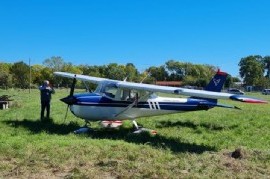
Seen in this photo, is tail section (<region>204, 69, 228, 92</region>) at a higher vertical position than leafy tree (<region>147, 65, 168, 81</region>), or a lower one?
lower

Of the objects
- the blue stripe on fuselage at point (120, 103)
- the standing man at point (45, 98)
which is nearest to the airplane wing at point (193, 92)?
the blue stripe on fuselage at point (120, 103)

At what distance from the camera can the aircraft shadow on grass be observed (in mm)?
12961

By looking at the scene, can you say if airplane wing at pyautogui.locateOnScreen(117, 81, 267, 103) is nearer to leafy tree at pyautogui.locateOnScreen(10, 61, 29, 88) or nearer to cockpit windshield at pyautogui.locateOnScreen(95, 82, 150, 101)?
cockpit windshield at pyautogui.locateOnScreen(95, 82, 150, 101)

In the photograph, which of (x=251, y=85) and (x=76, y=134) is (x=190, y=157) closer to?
(x=76, y=134)

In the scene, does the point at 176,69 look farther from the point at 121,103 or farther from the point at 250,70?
the point at 121,103

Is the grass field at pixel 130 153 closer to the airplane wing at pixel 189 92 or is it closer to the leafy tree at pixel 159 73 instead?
the airplane wing at pixel 189 92

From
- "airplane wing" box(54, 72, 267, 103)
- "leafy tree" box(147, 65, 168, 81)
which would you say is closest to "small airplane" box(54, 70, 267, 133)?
A: "airplane wing" box(54, 72, 267, 103)

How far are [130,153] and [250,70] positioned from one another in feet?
545

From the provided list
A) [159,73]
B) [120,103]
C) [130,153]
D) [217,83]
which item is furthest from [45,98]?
[159,73]

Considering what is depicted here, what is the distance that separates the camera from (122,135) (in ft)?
51.2

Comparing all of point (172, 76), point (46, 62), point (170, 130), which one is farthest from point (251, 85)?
point (170, 130)

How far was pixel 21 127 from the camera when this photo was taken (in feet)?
53.6

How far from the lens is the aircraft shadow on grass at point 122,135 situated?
1296 centimetres

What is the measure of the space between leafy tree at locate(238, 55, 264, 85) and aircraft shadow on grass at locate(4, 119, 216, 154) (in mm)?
154583
